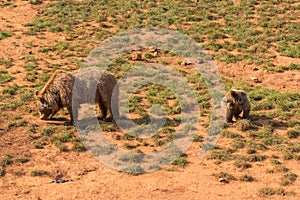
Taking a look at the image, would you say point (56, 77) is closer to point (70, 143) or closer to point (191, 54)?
point (70, 143)

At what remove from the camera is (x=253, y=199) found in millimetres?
13805

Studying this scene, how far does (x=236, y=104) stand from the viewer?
18.1 metres

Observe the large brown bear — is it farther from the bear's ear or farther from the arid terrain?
Answer: the bear's ear

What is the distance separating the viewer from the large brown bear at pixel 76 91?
1789 centimetres

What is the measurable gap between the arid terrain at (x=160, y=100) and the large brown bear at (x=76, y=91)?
2.43 feet

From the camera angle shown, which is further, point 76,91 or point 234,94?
point 234,94

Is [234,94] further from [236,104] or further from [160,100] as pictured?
[160,100]

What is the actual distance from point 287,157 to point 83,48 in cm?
1462

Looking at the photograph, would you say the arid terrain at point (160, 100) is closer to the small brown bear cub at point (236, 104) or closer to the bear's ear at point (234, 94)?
the small brown bear cub at point (236, 104)

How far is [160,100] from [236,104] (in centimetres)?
383

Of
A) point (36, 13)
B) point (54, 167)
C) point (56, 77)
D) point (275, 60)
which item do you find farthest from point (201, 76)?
point (36, 13)

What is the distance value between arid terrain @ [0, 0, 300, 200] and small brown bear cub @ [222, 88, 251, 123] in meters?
0.45

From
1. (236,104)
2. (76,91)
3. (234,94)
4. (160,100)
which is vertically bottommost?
(160,100)

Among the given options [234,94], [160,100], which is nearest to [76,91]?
[160,100]
